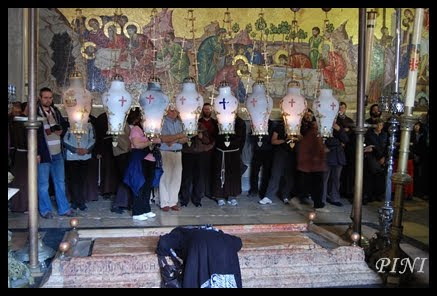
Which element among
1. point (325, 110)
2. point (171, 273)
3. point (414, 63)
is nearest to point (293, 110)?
point (325, 110)

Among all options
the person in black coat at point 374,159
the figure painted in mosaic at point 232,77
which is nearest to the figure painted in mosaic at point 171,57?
the figure painted in mosaic at point 232,77

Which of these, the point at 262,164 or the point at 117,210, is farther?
the point at 262,164

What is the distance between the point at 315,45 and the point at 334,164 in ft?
10.2

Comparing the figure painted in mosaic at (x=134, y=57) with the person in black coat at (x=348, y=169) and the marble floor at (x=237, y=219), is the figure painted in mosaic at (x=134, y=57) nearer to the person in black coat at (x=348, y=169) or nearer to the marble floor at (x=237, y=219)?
the marble floor at (x=237, y=219)

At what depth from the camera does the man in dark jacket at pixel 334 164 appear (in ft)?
27.0

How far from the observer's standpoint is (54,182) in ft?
23.9

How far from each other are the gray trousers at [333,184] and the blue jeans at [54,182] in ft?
14.2

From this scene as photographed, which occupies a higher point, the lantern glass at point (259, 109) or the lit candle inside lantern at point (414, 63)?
the lit candle inside lantern at point (414, 63)

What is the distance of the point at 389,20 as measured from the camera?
34.8ft

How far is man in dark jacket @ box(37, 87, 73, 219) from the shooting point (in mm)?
6582

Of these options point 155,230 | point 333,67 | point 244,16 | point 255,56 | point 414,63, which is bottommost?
point 155,230

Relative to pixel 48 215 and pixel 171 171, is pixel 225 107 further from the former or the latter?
pixel 48 215

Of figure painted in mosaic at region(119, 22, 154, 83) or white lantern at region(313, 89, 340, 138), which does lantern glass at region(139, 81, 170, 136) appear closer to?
white lantern at region(313, 89, 340, 138)

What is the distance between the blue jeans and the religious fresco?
2362mm
